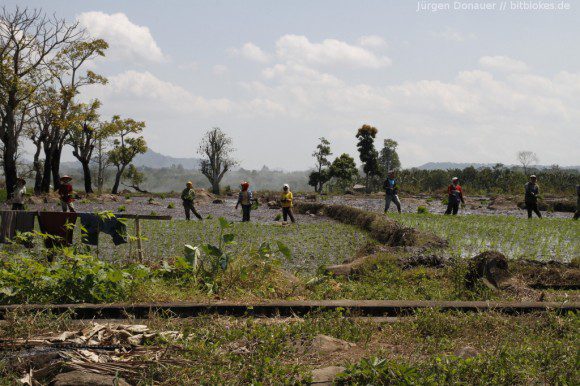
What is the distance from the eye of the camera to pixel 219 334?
483 centimetres

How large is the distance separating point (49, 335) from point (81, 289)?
1262 millimetres

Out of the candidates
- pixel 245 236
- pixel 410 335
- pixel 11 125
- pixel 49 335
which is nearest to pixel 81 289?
pixel 49 335

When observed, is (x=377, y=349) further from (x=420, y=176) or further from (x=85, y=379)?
(x=420, y=176)

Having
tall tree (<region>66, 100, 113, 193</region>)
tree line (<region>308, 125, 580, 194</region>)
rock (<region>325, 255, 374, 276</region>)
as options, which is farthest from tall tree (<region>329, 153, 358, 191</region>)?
rock (<region>325, 255, 374, 276</region>)

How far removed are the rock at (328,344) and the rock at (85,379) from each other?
1562mm

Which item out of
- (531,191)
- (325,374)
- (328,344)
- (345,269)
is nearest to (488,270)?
(345,269)

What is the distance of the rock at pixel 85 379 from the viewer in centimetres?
372

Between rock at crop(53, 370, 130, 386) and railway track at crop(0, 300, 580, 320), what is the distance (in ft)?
4.55

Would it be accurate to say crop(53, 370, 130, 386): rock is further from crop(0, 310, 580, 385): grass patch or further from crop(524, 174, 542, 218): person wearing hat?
crop(524, 174, 542, 218): person wearing hat

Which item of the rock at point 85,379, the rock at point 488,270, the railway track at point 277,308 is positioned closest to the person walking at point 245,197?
the rock at point 488,270

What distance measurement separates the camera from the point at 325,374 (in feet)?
13.0

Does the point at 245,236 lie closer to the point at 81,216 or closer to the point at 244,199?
the point at 244,199

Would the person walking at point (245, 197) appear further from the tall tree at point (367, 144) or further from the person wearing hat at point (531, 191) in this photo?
the tall tree at point (367, 144)

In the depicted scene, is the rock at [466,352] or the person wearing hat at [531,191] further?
the person wearing hat at [531,191]
